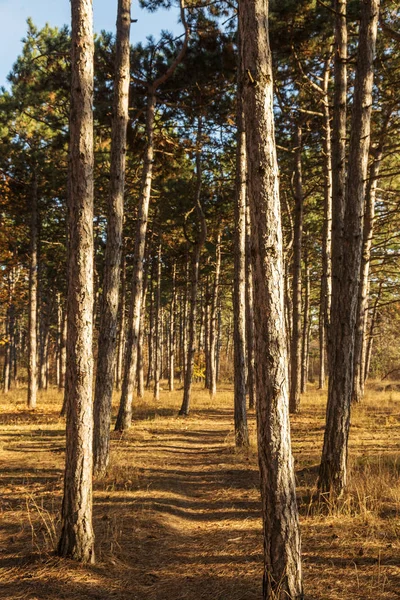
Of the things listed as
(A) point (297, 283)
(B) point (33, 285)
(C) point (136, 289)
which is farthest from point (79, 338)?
(B) point (33, 285)

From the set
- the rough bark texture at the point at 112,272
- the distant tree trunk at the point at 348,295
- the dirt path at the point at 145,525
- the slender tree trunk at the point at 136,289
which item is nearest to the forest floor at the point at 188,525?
the dirt path at the point at 145,525

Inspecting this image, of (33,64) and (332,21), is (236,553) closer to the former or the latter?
(332,21)

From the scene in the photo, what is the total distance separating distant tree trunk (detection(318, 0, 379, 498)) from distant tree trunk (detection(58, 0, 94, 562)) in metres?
3.38

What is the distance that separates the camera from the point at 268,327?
12.5 ft

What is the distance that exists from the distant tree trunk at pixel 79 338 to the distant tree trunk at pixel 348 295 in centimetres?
338

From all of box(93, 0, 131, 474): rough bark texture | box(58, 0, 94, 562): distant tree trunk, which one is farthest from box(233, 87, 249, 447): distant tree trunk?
box(58, 0, 94, 562): distant tree trunk

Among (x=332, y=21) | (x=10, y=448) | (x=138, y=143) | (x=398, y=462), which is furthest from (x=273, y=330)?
(x=138, y=143)

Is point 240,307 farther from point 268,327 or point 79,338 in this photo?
point 268,327

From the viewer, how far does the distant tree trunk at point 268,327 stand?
146 inches

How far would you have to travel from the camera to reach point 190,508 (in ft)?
22.0

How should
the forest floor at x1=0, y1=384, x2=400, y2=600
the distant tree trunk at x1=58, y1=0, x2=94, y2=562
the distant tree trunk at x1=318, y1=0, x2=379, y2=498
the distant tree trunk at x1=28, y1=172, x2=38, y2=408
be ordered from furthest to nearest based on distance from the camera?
the distant tree trunk at x1=28, y1=172, x2=38, y2=408, the distant tree trunk at x1=318, y1=0, x2=379, y2=498, the distant tree trunk at x1=58, y1=0, x2=94, y2=562, the forest floor at x1=0, y1=384, x2=400, y2=600

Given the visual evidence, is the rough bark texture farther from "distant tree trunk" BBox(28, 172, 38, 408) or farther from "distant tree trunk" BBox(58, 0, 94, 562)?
"distant tree trunk" BBox(28, 172, 38, 408)

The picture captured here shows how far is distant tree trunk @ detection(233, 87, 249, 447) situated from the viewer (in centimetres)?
1052

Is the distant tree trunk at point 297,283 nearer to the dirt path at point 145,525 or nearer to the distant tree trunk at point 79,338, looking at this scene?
the dirt path at point 145,525
